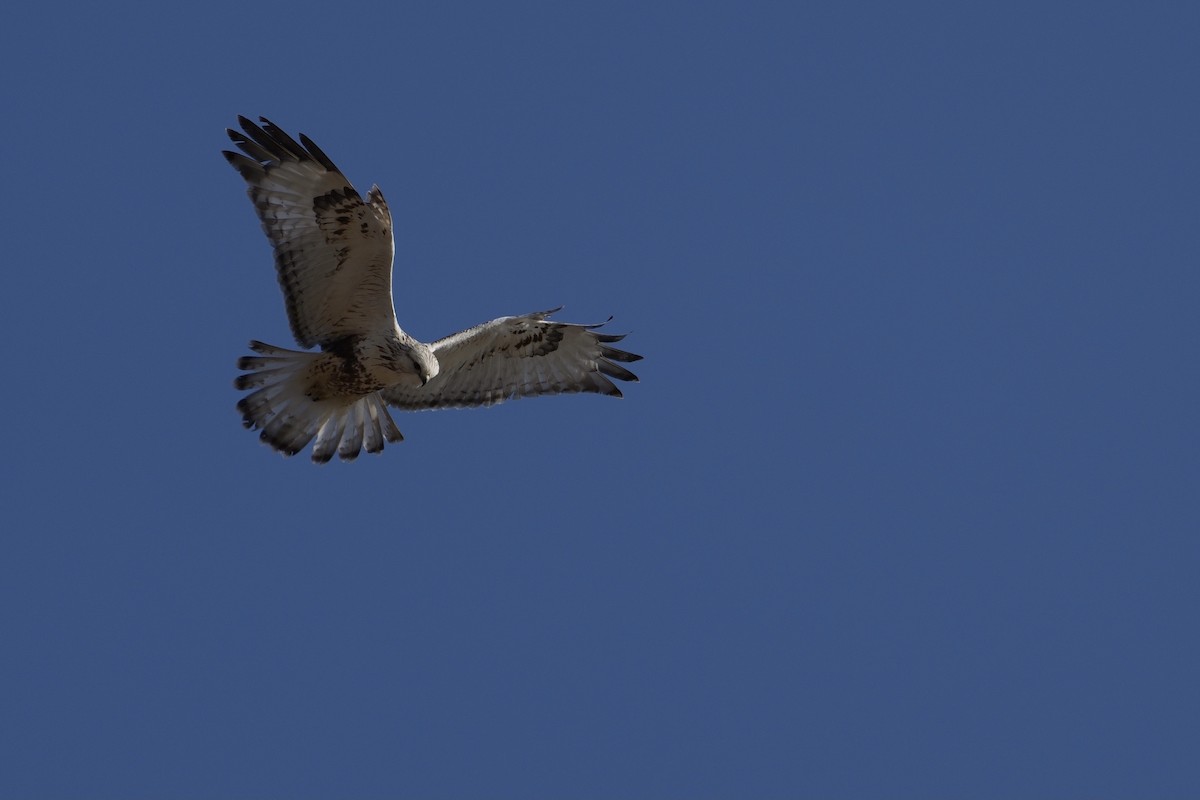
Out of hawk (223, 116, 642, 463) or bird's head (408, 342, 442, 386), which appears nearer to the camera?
hawk (223, 116, 642, 463)

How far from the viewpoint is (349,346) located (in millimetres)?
10922

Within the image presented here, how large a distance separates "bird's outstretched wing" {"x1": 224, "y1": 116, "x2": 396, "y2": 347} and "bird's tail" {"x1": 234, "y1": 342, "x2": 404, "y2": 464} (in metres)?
0.38

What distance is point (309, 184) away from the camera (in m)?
10.4

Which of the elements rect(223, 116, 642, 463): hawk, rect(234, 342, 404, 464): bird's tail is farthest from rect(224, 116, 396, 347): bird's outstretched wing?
rect(234, 342, 404, 464): bird's tail

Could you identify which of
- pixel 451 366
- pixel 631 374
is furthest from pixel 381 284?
pixel 631 374

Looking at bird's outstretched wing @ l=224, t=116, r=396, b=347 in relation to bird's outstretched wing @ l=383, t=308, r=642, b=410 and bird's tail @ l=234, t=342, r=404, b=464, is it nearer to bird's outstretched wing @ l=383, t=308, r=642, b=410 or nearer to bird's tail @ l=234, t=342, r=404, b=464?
bird's tail @ l=234, t=342, r=404, b=464

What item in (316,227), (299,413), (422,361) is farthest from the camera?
(299,413)

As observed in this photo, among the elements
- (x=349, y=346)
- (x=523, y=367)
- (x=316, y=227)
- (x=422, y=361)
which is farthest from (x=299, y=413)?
(x=523, y=367)

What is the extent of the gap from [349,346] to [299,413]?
2.05ft

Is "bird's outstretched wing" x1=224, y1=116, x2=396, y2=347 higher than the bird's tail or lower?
higher

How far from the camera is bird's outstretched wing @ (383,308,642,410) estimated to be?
11797 millimetres

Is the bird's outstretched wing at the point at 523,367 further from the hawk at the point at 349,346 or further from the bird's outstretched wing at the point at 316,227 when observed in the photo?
the bird's outstretched wing at the point at 316,227

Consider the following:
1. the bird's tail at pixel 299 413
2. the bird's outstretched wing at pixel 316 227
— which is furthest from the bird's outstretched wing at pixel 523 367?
the bird's outstretched wing at pixel 316 227

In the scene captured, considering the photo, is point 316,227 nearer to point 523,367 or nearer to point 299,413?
point 299,413
